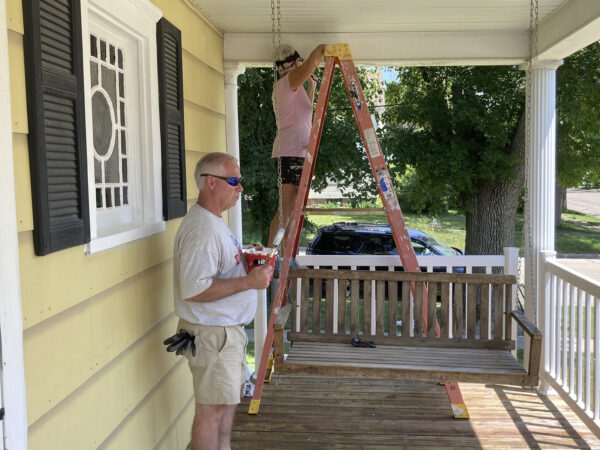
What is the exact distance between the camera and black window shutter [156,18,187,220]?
282 cm

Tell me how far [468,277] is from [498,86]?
4.62m

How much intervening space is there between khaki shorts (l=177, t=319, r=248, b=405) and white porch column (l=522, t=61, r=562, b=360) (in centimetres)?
237

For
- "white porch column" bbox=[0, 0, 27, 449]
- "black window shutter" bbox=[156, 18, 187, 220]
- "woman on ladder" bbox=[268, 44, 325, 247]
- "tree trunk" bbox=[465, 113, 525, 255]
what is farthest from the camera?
"tree trunk" bbox=[465, 113, 525, 255]

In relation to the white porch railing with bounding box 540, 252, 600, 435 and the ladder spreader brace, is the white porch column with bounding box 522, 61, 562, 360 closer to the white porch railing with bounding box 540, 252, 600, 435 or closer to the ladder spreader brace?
the white porch railing with bounding box 540, 252, 600, 435

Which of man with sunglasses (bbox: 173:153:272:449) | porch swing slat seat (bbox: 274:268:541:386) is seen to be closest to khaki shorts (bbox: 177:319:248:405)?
man with sunglasses (bbox: 173:153:272:449)

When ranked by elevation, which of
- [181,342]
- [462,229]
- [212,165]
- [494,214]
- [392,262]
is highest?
[212,165]

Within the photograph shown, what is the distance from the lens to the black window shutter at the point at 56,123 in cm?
165

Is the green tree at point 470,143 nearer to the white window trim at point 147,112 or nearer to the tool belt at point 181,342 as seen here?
the white window trim at point 147,112

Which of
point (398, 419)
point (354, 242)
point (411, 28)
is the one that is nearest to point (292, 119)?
point (411, 28)

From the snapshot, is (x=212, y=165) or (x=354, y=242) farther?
(x=354, y=242)

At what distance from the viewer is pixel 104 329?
217 centimetres

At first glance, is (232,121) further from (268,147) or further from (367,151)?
(268,147)

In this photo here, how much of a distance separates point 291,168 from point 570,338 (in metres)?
1.87

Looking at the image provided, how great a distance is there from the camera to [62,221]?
180cm
